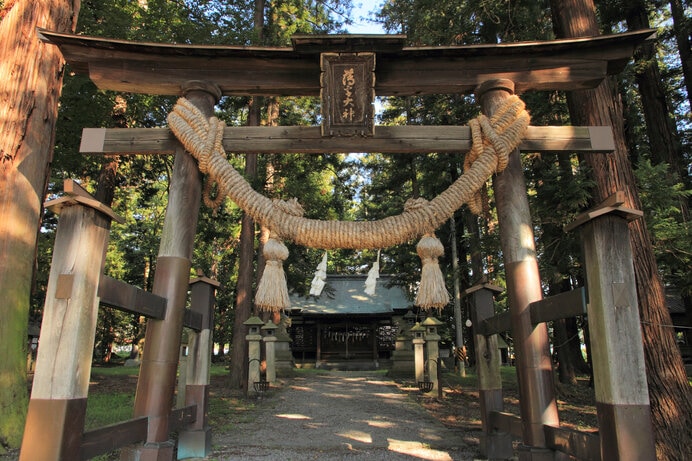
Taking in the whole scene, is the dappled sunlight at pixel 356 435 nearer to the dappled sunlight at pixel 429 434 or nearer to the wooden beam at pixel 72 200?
the dappled sunlight at pixel 429 434

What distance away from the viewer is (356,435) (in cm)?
602

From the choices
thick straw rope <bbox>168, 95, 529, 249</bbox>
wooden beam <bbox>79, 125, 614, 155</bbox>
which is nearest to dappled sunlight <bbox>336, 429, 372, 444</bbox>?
thick straw rope <bbox>168, 95, 529, 249</bbox>

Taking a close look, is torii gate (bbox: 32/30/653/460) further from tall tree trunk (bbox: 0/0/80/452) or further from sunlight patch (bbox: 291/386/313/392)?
sunlight patch (bbox: 291/386/313/392)

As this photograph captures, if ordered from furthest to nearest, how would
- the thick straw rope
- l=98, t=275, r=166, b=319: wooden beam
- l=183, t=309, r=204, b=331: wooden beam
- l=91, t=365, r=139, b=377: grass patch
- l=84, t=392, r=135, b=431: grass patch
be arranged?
l=91, t=365, r=139, b=377: grass patch < l=84, t=392, r=135, b=431: grass patch < l=183, t=309, r=204, b=331: wooden beam < the thick straw rope < l=98, t=275, r=166, b=319: wooden beam

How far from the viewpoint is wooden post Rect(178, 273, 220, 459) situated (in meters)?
4.36

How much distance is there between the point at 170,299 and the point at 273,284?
0.90 meters

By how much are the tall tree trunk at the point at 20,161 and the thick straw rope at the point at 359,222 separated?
174 centimetres

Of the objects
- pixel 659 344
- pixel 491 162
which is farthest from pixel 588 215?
pixel 659 344

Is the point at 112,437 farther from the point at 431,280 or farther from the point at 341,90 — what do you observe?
the point at 341,90

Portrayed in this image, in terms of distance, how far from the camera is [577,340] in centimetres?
1388

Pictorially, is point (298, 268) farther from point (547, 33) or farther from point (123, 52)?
point (123, 52)

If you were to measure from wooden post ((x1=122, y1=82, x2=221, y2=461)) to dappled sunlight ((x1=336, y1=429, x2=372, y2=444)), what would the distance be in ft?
9.16

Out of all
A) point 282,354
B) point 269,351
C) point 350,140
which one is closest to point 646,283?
point 350,140

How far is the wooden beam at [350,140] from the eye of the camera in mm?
3990
